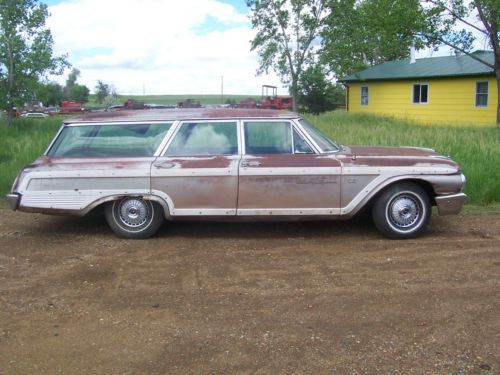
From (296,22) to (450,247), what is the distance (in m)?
27.9

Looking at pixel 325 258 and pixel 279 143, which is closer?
pixel 325 258

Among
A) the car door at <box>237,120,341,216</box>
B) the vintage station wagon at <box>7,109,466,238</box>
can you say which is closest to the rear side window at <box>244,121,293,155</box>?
the vintage station wagon at <box>7,109,466,238</box>

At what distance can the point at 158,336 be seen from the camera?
12.8 ft

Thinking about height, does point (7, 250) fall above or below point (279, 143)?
below

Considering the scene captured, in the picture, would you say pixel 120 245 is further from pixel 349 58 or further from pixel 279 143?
pixel 349 58

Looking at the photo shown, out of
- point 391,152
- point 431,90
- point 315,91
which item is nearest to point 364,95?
point 315,91

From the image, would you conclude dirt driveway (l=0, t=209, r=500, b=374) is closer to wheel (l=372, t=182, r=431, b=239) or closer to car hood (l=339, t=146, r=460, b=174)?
wheel (l=372, t=182, r=431, b=239)

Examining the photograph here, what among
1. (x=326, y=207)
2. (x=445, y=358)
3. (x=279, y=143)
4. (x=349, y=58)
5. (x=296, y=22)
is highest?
(x=296, y=22)

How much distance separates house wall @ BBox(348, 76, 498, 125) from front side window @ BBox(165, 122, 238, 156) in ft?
70.7

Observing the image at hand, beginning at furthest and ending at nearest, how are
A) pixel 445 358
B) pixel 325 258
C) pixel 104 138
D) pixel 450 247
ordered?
pixel 104 138, pixel 450 247, pixel 325 258, pixel 445 358

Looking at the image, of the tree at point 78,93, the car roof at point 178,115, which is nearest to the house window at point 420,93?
the car roof at point 178,115

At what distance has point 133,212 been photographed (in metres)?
6.39

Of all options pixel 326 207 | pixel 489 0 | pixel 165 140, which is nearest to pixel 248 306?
pixel 326 207

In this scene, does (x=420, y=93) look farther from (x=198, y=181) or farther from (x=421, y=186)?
(x=198, y=181)
